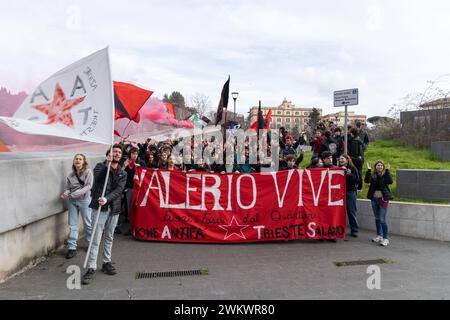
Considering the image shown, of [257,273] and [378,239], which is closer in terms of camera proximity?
[257,273]

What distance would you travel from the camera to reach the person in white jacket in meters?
6.30

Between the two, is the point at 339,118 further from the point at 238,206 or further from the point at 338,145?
the point at 238,206

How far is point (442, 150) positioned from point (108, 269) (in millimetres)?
12015

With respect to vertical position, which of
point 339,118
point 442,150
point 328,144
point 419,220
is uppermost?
point 339,118

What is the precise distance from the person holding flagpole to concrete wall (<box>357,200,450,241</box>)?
585 centimetres

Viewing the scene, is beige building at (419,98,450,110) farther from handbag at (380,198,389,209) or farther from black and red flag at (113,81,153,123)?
black and red flag at (113,81,153,123)

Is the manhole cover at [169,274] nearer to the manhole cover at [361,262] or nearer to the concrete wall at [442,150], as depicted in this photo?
the manhole cover at [361,262]

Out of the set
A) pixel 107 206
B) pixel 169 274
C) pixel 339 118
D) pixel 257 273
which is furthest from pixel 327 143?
pixel 339 118

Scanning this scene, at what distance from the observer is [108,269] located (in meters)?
5.41

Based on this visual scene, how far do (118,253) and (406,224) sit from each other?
237 inches

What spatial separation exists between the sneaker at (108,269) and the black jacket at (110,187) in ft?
2.58

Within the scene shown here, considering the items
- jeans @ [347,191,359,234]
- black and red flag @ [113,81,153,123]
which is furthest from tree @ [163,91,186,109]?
jeans @ [347,191,359,234]

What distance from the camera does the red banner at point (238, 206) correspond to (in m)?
7.34
